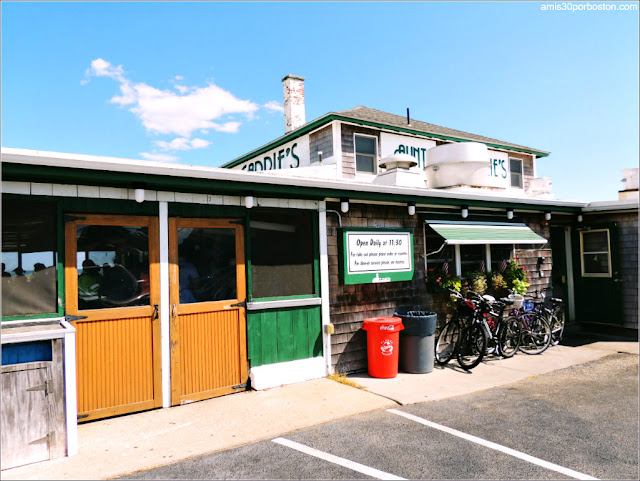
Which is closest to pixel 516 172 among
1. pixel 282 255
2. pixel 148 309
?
pixel 282 255

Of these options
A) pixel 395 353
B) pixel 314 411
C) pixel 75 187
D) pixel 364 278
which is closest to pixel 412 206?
pixel 364 278

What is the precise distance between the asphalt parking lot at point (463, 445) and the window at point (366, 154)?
7.57 meters

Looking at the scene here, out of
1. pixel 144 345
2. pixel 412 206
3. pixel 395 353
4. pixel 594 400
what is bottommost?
pixel 594 400

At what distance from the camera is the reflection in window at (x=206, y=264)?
550cm

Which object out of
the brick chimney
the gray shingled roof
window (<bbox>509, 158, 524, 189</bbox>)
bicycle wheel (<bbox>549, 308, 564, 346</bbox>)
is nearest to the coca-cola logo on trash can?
bicycle wheel (<bbox>549, 308, 564, 346</bbox>)

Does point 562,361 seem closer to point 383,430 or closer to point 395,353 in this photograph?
point 395,353

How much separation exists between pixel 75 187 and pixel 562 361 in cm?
756

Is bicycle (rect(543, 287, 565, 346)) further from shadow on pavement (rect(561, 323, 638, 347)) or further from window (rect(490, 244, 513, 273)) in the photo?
window (rect(490, 244, 513, 273))

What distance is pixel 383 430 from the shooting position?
4.56m

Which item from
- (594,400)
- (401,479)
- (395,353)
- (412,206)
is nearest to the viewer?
(401,479)

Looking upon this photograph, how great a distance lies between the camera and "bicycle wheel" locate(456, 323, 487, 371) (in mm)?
6930

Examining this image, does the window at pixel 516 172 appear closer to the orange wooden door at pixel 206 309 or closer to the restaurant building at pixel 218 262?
the restaurant building at pixel 218 262

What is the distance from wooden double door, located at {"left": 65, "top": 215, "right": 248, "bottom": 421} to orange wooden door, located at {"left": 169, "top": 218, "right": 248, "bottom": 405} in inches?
0.5

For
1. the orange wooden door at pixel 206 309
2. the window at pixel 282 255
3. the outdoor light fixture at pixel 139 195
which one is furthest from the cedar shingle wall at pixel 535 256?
the outdoor light fixture at pixel 139 195
